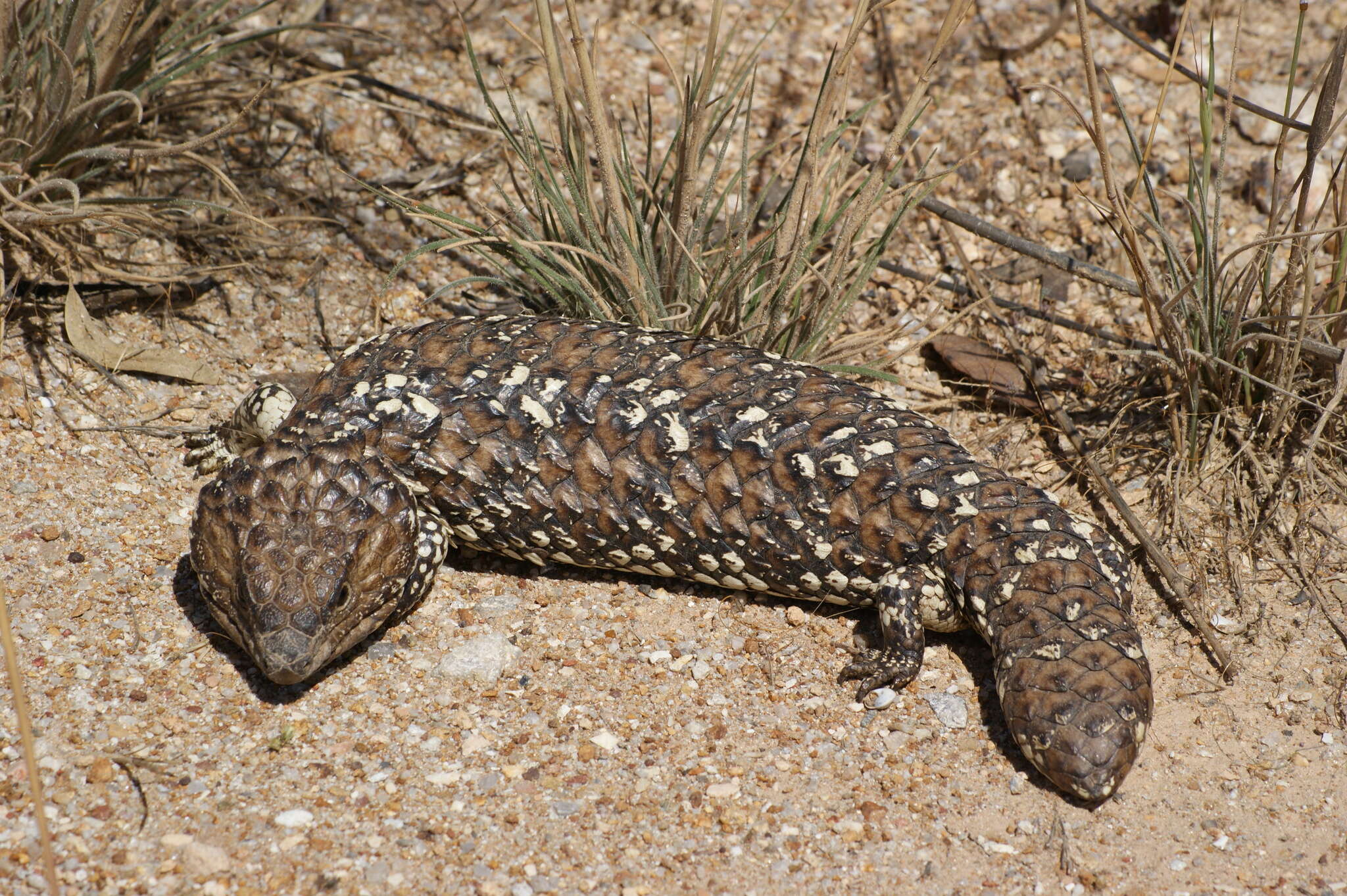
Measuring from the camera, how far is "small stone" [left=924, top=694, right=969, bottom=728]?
141 inches

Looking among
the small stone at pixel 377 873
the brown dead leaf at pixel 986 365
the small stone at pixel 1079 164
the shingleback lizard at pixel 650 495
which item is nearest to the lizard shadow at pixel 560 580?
the shingleback lizard at pixel 650 495

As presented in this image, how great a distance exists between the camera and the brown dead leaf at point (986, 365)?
4699mm

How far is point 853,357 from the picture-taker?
4.77 meters

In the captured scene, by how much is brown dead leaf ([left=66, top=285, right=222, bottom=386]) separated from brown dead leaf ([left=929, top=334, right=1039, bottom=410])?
117 inches

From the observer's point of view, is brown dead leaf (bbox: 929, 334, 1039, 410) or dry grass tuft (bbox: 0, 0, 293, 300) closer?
dry grass tuft (bbox: 0, 0, 293, 300)

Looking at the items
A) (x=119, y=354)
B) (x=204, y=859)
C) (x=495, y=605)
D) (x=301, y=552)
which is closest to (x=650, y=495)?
(x=495, y=605)

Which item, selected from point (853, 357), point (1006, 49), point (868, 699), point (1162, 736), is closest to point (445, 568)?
point (868, 699)

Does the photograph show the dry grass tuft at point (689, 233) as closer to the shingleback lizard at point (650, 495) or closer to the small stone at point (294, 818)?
the shingleback lizard at point (650, 495)

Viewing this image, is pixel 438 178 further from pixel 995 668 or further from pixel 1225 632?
pixel 1225 632

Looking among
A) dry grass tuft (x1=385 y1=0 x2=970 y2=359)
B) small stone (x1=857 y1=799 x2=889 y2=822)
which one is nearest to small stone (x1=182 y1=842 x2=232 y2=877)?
small stone (x1=857 y1=799 x2=889 y2=822)

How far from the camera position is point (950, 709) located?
362cm

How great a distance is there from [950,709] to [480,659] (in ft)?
→ 5.02

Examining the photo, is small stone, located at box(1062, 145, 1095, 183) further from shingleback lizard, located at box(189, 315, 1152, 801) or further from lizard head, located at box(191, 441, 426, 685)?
lizard head, located at box(191, 441, 426, 685)

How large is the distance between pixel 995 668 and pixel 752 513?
0.91 m
